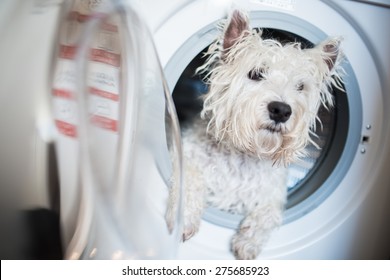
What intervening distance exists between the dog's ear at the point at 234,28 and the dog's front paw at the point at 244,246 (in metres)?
0.43

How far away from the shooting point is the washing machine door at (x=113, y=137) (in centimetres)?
66

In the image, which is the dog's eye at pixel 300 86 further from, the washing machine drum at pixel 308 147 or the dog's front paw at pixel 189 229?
the dog's front paw at pixel 189 229

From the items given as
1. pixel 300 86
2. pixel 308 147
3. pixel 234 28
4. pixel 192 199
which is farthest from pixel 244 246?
pixel 234 28

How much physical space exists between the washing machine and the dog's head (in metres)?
0.03

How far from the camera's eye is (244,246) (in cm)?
83

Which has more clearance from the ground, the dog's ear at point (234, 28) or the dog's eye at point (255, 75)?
the dog's ear at point (234, 28)

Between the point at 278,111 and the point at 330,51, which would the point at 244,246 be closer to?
the point at 278,111

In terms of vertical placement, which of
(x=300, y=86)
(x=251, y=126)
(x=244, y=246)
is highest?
(x=300, y=86)

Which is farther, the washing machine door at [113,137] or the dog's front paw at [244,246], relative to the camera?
the dog's front paw at [244,246]

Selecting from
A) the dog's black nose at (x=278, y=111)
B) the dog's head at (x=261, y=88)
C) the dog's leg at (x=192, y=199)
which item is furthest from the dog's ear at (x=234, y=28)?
the dog's leg at (x=192, y=199)

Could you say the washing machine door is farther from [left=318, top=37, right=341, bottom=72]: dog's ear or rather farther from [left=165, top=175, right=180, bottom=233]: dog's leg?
[left=318, top=37, right=341, bottom=72]: dog's ear

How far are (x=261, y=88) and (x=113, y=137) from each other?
12.5 inches

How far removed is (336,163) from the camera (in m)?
0.88
